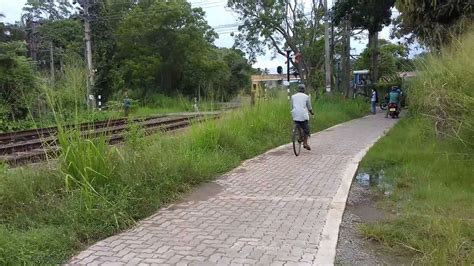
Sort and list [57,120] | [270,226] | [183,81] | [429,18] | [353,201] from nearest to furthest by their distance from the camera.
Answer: [270,226] → [57,120] → [353,201] → [429,18] → [183,81]

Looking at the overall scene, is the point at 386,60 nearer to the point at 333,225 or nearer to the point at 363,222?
the point at 363,222

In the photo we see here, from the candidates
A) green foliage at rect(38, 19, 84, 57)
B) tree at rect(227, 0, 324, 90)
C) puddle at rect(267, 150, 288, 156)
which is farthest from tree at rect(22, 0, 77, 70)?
puddle at rect(267, 150, 288, 156)

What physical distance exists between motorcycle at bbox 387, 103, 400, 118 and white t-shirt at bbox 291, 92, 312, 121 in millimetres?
12436

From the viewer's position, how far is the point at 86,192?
17.6 ft

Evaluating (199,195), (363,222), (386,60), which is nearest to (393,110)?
(199,195)

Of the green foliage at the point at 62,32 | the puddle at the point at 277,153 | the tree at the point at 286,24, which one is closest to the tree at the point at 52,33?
the green foliage at the point at 62,32

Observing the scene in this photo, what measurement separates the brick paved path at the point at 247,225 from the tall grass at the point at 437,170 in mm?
758

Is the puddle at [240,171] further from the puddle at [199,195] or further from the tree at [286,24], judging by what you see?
the tree at [286,24]

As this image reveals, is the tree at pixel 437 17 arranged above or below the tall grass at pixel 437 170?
above

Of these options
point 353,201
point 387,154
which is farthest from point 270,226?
point 387,154

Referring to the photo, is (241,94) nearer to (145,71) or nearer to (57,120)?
(57,120)

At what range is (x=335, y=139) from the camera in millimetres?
14289

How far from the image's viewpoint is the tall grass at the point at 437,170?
4551mm

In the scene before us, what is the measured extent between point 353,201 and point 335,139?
25.0 feet
